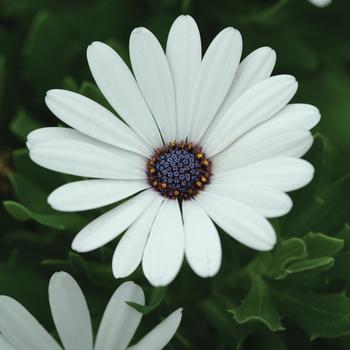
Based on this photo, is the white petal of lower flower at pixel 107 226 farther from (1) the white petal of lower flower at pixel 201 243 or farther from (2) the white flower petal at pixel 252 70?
(2) the white flower petal at pixel 252 70

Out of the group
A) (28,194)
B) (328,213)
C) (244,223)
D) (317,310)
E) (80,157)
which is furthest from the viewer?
(28,194)

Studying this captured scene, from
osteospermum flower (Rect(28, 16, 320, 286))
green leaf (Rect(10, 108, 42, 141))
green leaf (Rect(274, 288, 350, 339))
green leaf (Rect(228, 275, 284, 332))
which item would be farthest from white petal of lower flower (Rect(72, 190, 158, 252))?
green leaf (Rect(10, 108, 42, 141))

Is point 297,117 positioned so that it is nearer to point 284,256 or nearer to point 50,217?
point 284,256

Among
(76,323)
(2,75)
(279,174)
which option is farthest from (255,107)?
(2,75)

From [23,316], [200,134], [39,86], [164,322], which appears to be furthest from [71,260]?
[39,86]

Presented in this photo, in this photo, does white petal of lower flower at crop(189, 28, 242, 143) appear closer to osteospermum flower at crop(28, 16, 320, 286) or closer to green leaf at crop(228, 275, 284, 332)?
osteospermum flower at crop(28, 16, 320, 286)
